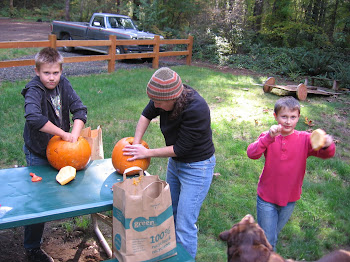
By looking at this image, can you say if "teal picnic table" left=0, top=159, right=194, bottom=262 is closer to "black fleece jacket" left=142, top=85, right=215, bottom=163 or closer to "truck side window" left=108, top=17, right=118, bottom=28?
"black fleece jacket" left=142, top=85, right=215, bottom=163

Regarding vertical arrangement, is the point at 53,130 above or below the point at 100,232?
above

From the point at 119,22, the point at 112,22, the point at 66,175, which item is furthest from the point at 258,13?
the point at 66,175

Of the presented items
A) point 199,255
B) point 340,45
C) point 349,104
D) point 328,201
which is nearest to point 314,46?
point 340,45

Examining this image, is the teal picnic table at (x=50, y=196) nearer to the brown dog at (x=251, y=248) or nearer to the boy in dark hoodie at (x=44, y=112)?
the boy in dark hoodie at (x=44, y=112)

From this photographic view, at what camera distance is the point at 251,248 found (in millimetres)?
1895

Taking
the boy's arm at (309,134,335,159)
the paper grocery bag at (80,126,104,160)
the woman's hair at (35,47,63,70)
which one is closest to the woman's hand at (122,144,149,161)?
the paper grocery bag at (80,126,104,160)

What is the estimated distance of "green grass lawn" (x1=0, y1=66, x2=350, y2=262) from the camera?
4039 mm

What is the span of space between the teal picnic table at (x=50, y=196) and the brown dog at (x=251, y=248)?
2.38 feet

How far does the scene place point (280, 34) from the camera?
1770 cm

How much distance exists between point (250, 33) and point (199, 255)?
16228mm

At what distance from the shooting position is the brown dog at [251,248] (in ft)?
6.11

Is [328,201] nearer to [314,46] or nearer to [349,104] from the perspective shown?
[349,104]

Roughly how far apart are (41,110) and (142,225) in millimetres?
1463

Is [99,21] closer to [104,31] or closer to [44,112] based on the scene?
[104,31]
